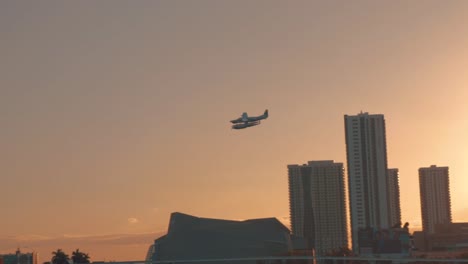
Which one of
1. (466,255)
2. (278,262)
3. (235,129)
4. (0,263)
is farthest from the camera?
(466,255)

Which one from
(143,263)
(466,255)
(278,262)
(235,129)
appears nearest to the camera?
(143,263)

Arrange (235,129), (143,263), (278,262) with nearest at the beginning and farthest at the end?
(143,263), (235,129), (278,262)

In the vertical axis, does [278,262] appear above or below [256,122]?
below

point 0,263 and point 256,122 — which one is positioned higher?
point 256,122

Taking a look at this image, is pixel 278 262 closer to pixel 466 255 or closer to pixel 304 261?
pixel 304 261

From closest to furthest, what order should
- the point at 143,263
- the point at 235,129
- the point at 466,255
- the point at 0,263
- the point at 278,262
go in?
1. the point at 143,263
2. the point at 0,263
3. the point at 235,129
4. the point at 278,262
5. the point at 466,255

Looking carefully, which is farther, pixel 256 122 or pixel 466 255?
pixel 466 255

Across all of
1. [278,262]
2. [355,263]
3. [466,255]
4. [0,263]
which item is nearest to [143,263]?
[0,263]

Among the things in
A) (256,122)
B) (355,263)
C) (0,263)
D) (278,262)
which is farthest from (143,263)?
(355,263)

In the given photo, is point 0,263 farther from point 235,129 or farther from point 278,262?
point 278,262
